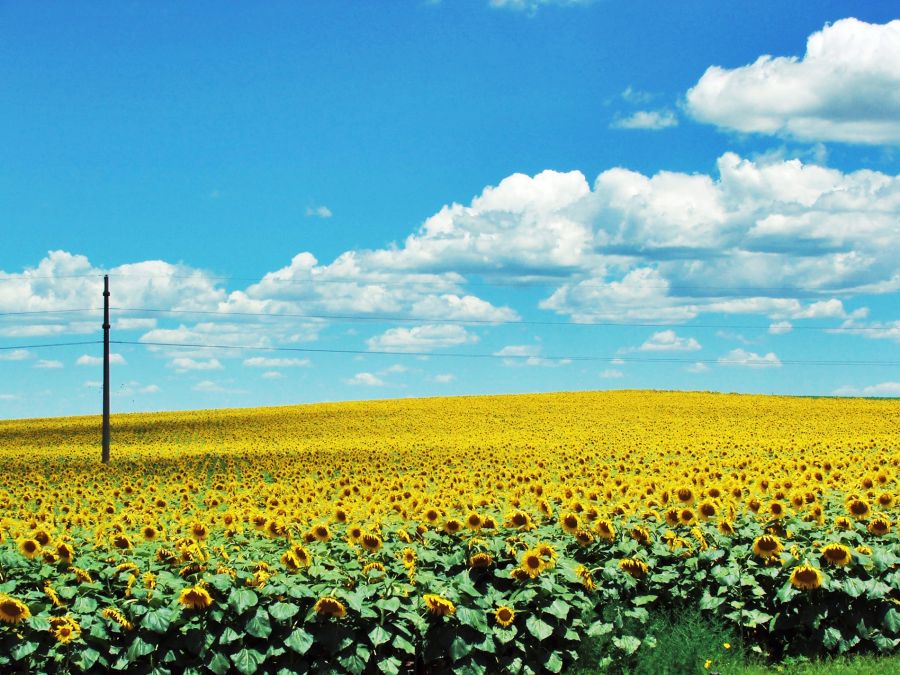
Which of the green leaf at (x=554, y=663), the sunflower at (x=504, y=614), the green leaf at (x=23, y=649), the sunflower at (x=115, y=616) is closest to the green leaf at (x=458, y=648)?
the sunflower at (x=504, y=614)

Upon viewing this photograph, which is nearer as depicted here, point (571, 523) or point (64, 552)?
point (64, 552)

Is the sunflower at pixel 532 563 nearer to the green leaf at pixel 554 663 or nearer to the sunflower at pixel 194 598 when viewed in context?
the green leaf at pixel 554 663

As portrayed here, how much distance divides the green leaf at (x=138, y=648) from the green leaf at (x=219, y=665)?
604mm

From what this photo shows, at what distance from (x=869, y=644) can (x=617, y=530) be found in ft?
9.56

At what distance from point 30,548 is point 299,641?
3485mm

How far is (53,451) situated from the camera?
36.2 m

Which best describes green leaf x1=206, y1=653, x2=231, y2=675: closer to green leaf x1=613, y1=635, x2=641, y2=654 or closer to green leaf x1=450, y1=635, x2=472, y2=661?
green leaf x1=450, y1=635, x2=472, y2=661

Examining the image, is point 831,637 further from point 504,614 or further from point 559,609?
point 504,614

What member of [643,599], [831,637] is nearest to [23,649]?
[643,599]

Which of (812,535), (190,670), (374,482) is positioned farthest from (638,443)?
(190,670)

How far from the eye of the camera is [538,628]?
28.8 feet

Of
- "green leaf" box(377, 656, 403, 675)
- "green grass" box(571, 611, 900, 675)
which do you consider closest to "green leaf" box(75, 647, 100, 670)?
"green leaf" box(377, 656, 403, 675)

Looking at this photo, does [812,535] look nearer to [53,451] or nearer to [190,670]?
[190,670]

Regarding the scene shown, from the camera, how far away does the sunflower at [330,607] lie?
8.45m
